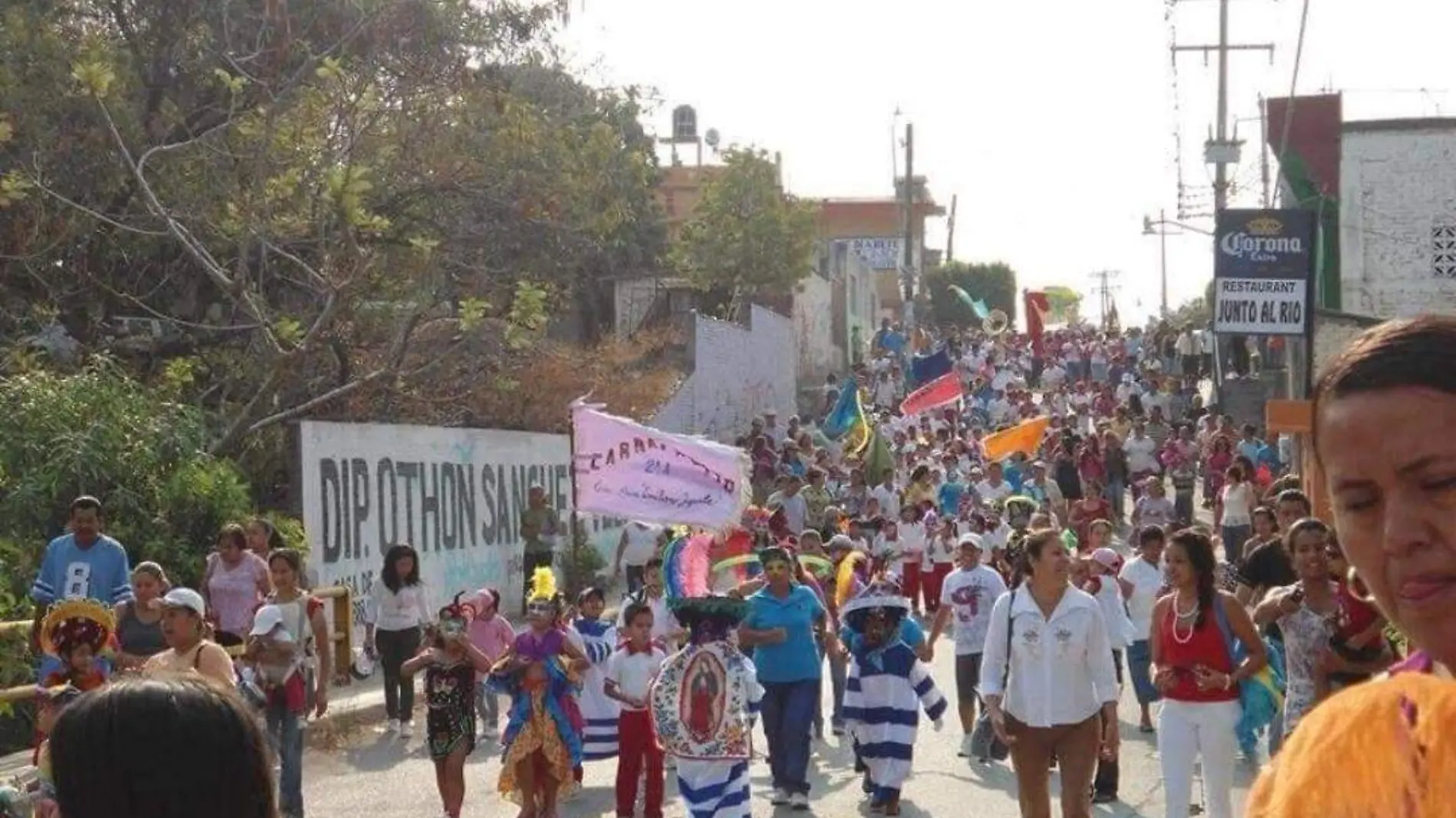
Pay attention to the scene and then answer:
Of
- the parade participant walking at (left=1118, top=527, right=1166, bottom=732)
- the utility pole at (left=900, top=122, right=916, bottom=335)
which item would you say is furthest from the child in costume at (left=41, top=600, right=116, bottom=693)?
the utility pole at (left=900, top=122, right=916, bottom=335)

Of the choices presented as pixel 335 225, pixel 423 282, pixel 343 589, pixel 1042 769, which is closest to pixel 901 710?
pixel 1042 769

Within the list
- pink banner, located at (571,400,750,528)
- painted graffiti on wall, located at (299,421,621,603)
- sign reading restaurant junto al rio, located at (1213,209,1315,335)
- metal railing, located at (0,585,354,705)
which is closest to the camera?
pink banner, located at (571,400,750,528)

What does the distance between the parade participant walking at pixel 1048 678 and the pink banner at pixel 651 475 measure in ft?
23.2

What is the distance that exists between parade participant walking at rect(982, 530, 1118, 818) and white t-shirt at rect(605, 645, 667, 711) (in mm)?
3023

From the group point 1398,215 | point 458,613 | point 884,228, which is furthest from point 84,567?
point 884,228

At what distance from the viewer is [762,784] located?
13.6 m

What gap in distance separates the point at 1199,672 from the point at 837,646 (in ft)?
16.7

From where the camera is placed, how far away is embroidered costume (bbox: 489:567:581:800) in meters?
11.7

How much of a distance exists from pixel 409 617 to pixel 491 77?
9304 millimetres

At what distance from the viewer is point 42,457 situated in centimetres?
1675

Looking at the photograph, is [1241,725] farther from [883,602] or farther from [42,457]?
[42,457]

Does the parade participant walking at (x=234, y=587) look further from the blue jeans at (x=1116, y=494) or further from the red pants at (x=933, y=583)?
the blue jeans at (x=1116, y=494)

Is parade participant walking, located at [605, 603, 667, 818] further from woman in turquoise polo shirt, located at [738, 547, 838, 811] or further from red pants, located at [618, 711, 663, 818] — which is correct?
woman in turquoise polo shirt, located at [738, 547, 838, 811]

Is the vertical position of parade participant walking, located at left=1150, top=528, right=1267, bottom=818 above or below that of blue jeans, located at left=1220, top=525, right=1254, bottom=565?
above
